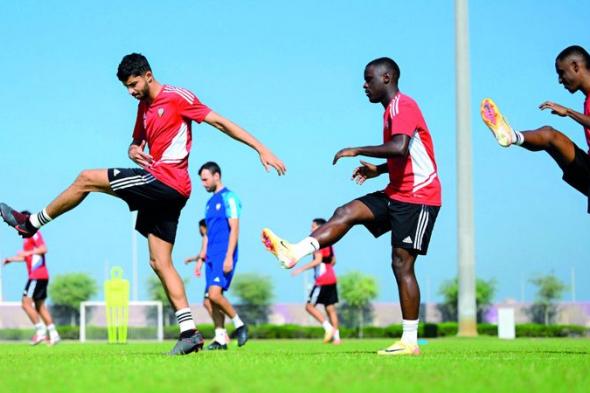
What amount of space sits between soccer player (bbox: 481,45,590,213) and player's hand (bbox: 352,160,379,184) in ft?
3.59

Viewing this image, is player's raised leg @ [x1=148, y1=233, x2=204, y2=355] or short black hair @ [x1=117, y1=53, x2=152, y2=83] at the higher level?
short black hair @ [x1=117, y1=53, x2=152, y2=83]

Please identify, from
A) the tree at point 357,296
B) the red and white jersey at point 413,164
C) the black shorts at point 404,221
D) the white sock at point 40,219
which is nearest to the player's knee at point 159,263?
the white sock at point 40,219

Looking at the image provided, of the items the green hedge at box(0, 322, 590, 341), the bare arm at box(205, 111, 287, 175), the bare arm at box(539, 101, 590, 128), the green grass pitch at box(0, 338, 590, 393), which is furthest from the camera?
the green hedge at box(0, 322, 590, 341)

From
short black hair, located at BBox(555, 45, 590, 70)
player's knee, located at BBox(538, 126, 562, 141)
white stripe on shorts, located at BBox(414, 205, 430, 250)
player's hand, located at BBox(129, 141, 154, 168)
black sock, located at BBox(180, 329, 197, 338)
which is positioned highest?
short black hair, located at BBox(555, 45, 590, 70)

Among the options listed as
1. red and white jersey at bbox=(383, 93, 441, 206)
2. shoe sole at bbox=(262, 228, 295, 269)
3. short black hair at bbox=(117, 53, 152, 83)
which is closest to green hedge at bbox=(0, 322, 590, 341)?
red and white jersey at bbox=(383, 93, 441, 206)

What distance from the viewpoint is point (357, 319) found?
36625 millimetres

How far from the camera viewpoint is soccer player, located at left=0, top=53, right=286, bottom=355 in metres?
7.91

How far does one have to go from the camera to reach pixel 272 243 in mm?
7668

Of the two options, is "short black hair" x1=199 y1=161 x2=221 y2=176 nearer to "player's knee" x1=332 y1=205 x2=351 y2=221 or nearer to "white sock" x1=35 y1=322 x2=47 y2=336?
"player's knee" x1=332 y1=205 x2=351 y2=221

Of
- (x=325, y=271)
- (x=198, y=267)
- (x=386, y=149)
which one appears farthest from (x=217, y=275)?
(x=325, y=271)

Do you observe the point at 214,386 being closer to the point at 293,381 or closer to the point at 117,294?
the point at 293,381

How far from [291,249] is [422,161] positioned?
141 cm

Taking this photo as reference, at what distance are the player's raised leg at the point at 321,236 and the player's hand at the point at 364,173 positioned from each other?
490 millimetres

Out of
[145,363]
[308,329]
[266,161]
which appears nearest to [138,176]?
[266,161]
